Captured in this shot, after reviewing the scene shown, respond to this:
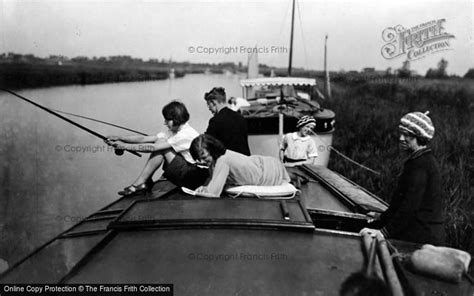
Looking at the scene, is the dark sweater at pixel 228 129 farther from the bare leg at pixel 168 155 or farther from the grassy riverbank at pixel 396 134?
the grassy riverbank at pixel 396 134

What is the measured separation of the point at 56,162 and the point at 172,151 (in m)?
13.3

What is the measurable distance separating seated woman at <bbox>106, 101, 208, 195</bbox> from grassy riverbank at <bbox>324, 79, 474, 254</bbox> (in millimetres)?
3986

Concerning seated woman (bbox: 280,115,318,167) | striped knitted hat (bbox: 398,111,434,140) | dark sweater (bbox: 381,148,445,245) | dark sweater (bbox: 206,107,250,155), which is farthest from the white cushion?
seated woman (bbox: 280,115,318,167)

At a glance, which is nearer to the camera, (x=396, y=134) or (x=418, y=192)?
(x=418, y=192)

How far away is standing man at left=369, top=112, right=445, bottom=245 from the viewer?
2.33 meters

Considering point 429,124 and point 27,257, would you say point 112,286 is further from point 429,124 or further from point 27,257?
point 429,124

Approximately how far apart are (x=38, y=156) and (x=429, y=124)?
1562cm

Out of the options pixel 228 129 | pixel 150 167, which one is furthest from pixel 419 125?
pixel 150 167

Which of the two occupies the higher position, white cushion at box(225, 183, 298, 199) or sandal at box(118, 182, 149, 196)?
white cushion at box(225, 183, 298, 199)

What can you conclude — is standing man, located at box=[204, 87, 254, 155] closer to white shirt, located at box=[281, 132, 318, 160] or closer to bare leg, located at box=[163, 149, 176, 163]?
bare leg, located at box=[163, 149, 176, 163]

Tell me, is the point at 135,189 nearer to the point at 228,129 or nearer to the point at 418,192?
the point at 228,129

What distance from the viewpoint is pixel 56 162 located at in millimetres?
15406

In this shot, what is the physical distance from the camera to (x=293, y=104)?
1052 centimetres

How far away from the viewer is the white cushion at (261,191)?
283 centimetres
